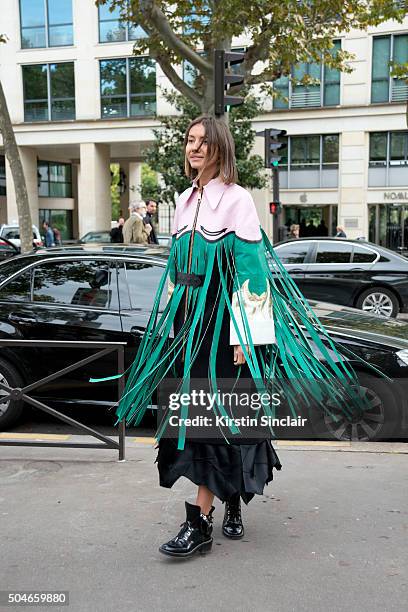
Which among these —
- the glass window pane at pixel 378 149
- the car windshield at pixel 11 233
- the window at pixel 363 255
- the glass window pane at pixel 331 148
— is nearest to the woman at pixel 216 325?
the window at pixel 363 255

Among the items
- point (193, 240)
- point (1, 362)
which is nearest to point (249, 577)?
point (193, 240)

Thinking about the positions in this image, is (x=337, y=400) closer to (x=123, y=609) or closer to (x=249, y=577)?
(x=249, y=577)

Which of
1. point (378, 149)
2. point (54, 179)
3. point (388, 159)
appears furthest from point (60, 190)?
point (388, 159)

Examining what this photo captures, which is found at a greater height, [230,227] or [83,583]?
[230,227]

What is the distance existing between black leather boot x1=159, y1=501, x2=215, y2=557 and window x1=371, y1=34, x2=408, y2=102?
26.3 meters

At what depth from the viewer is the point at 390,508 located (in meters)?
3.63

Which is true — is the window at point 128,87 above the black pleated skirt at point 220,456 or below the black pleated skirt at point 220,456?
above

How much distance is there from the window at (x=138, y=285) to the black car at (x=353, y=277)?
6.09 meters

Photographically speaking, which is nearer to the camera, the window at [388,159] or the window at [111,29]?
the window at [388,159]

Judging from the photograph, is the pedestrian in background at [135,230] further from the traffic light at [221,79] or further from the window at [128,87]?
the window at [128,87]

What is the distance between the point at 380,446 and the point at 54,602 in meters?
2.67

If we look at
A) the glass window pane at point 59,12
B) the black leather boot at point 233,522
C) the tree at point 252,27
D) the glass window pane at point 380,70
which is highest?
the glass window pane at point 59,12

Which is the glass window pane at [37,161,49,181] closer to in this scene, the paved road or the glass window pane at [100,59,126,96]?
the glass window pane at [100,59,126,96]

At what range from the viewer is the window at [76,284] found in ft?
18.1
